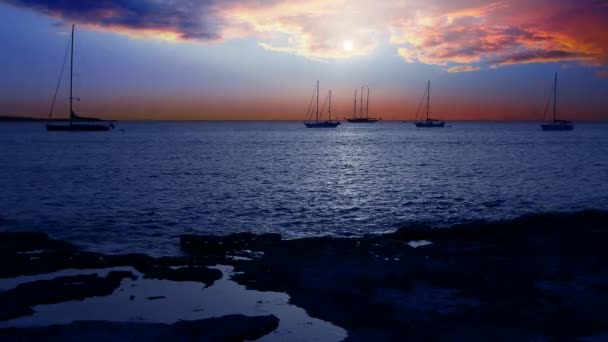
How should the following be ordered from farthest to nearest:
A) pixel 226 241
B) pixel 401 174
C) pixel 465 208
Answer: pixel 401 174
pixel 465 208
pixel 226 241

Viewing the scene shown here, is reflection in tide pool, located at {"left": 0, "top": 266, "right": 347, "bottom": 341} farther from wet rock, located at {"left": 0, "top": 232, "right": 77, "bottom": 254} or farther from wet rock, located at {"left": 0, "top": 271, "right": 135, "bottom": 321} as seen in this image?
wet rock, located at {"left": 0, "top": 232, "right": 77, "bottom": 254}

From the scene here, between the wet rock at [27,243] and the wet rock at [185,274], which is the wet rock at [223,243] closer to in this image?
the wet rock at [185,274]

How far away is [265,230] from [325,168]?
3944cm

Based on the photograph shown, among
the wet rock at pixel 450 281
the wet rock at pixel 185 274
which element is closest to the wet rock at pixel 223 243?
the wet rock at pixel 450 281

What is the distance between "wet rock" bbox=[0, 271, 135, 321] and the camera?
43.0ft

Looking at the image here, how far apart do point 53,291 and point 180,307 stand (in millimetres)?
3857

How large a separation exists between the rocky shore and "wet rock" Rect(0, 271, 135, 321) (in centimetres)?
4

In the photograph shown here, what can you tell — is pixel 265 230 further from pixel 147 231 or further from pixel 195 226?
pixel 147 231

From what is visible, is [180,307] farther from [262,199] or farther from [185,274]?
[262,199]

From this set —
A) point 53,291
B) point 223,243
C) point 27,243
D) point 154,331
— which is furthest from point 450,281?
point 27,243

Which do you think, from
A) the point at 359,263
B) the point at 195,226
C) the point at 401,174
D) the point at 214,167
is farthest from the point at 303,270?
the point at 214,167

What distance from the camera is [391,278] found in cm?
1588

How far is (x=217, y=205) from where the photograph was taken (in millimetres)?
32719

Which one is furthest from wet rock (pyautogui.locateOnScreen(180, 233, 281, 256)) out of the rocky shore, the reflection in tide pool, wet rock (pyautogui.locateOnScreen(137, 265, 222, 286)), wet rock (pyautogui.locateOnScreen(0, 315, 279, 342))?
wet rock (pyautogui.locateOnScreen(0, 315, 279, 342))
